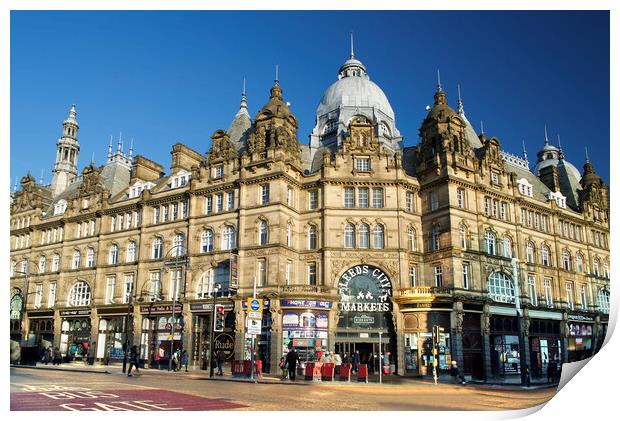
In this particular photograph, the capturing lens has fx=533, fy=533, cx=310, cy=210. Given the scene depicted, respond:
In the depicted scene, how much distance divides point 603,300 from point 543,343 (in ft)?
18.9

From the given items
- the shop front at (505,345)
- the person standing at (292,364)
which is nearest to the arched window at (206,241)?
the person standing at (292,364)

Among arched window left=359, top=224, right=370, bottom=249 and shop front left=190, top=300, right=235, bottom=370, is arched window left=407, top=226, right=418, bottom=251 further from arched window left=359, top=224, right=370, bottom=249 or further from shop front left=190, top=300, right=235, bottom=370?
shop front left=190, top=300, right=235, bottom=370

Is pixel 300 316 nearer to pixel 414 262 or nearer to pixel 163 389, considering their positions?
pixel 414 262

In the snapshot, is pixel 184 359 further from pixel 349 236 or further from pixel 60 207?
pixel 60 207

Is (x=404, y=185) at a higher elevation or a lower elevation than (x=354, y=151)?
lower

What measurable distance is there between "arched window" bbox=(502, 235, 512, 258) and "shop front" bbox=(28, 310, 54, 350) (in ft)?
135

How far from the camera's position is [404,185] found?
42.5 meters

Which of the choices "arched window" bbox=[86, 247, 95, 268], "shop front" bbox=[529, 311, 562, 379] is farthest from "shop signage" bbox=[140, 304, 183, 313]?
"shop front" bbox=[529, 311, 562, 379]

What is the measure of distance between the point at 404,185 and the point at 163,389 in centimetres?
2598

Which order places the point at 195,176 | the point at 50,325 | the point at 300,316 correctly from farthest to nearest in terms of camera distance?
1. the point at 50,325
2. the point at 195,176
3. the point at 300,316

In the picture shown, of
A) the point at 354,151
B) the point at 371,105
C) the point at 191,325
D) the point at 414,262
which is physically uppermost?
the point at 371,105

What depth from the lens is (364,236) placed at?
41.4 m

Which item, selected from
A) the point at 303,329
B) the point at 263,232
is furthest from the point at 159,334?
the point at 303,329

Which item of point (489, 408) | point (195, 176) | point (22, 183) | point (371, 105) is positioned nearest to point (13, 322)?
point (22, 183)
